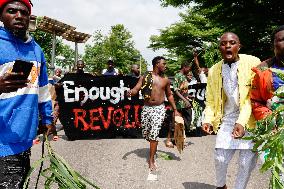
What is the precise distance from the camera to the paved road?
5.59m

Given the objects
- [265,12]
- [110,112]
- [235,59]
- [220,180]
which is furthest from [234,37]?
[265,12]

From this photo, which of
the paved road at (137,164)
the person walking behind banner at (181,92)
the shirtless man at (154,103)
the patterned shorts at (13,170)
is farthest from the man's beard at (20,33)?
the person walking behind banner at (181,92)

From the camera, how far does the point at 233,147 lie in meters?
4.26

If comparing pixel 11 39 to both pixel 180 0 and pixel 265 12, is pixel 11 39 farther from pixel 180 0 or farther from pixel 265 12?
pixel 180 0

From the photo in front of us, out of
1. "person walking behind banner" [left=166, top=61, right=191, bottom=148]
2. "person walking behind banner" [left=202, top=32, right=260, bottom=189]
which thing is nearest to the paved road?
"person walking behind banner" [left=166, top=61, right=191, bottom=148]

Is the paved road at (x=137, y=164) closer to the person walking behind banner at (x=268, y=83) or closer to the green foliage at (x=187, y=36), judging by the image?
the person walking behind banner at (x=268, y=83)

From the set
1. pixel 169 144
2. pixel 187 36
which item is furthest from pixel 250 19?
pixel 187 36

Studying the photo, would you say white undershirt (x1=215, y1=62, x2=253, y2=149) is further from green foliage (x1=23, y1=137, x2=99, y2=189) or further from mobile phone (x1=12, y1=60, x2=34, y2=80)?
mobile phone (x1=12, y1=60, x2=34, y2=80)

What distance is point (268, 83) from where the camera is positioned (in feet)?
11.2

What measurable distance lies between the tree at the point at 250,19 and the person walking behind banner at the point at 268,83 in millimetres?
15675

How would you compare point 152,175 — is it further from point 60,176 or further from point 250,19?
point 250,19

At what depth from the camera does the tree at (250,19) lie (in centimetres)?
1862

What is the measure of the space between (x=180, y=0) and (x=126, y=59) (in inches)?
→ 1680

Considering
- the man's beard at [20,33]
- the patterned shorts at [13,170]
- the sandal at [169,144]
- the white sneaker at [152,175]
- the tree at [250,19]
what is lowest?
the white sneaker at [152,175]
